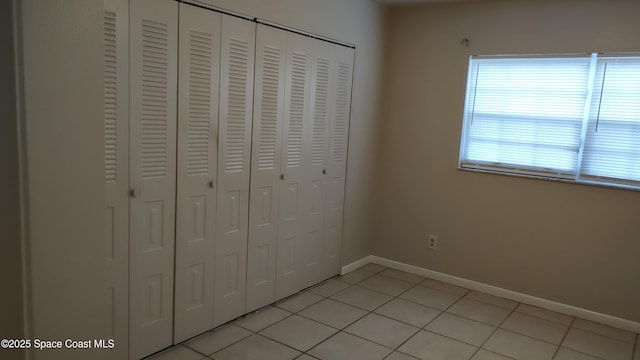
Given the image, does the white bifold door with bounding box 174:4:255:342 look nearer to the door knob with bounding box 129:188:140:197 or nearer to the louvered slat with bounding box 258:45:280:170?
the louvered slat with bounding box 258:45:280:170

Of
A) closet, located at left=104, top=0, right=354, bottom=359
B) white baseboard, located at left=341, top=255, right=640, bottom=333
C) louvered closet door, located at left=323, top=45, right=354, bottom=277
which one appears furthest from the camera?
louvered closet door, located at left=323, top=45, right=354, bottom=277

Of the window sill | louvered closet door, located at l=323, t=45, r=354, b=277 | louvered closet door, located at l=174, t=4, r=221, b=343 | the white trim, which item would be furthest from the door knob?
the window sill

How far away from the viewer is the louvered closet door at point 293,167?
332 centimetres

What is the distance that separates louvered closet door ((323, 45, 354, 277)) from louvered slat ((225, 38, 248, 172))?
100 centimetres

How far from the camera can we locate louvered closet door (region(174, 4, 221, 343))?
8.50 feet

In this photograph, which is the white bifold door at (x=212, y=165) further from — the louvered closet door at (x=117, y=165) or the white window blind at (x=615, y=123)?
the white window blind at (x=615, y=123)

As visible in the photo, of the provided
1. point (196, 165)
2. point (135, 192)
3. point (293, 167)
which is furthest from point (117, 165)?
point (293, 167)

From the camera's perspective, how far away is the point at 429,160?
13.7 feet

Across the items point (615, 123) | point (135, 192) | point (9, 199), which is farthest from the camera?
point (615, 123)

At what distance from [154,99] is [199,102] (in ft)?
0.98

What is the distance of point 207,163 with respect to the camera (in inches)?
109

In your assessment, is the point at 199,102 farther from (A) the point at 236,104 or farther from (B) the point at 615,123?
(B) the point at 615,123

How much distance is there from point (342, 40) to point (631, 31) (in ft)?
6.83

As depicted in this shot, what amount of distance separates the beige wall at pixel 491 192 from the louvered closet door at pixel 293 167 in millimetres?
1196
